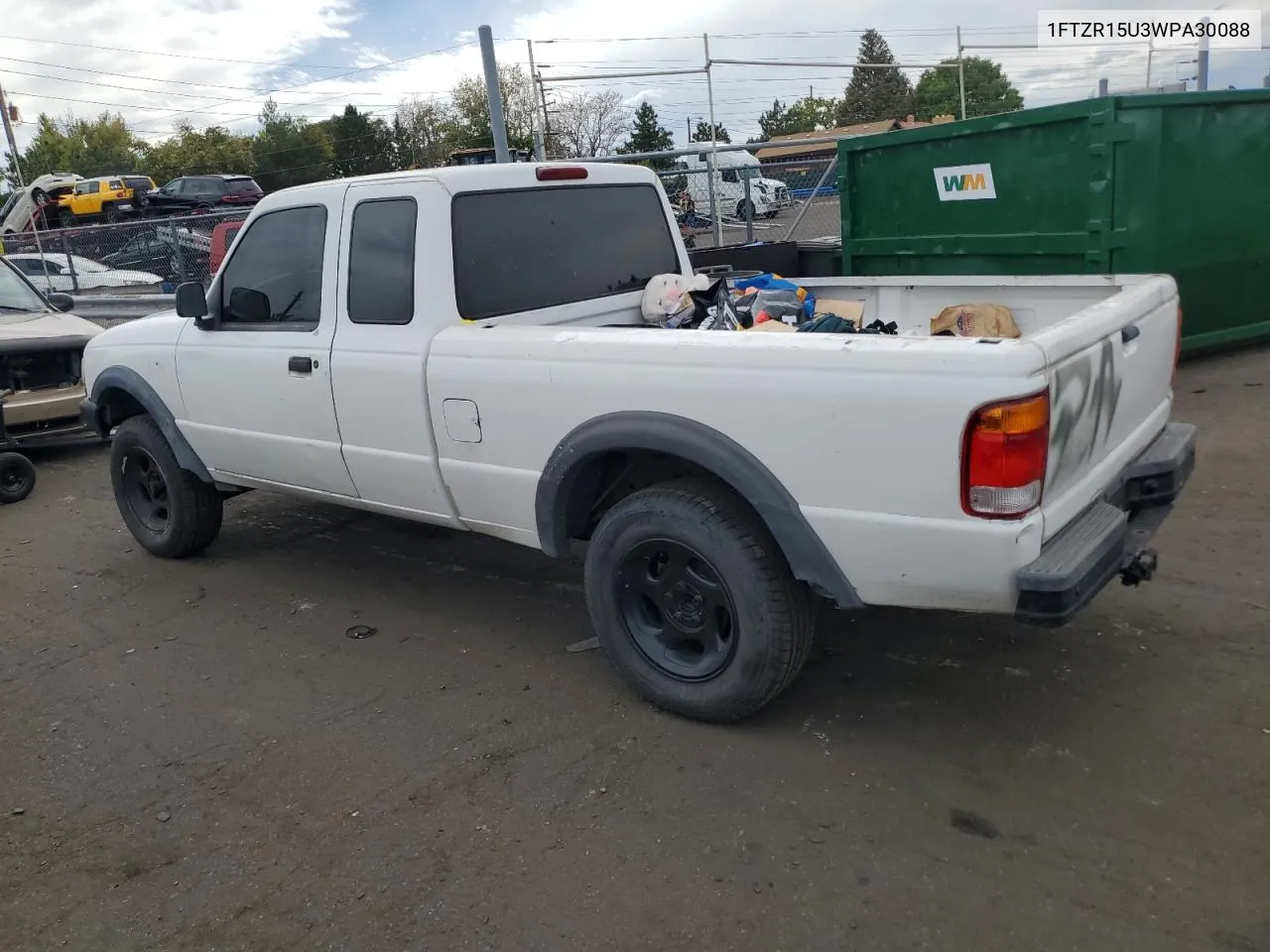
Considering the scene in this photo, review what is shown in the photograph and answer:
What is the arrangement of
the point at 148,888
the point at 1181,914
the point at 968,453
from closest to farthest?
the point at 1181,914 → the point at 968,453 → the point at 148,888

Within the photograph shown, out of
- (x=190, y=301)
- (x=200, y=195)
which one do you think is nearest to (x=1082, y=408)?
(x=190, y=301)

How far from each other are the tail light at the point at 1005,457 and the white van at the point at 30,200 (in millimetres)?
31854

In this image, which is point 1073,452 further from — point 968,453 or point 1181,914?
point 1181,914

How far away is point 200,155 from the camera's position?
2522 inches

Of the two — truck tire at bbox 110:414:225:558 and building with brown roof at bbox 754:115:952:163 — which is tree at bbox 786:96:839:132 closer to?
building with brown roof at bbox 754:115:952:163

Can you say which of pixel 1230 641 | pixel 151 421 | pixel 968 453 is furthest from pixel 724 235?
pixel 968 453

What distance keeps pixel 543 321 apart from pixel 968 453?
2.07 metres

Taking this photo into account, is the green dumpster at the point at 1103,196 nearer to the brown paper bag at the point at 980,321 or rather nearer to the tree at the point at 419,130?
the brown paper bag at the point at 980,321

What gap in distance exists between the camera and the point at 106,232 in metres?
15.4

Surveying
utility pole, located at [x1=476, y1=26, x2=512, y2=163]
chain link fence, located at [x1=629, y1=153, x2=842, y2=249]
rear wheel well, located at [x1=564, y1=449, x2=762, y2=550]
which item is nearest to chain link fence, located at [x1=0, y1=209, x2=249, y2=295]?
utility pole, located at [x1=476, y1=26, x2=512, y2=163]

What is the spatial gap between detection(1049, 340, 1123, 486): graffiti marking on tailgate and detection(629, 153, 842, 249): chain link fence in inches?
305

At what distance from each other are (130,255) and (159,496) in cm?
1119

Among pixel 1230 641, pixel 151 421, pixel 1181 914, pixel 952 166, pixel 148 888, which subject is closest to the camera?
pixel 1181 914

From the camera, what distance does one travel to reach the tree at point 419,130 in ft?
185
